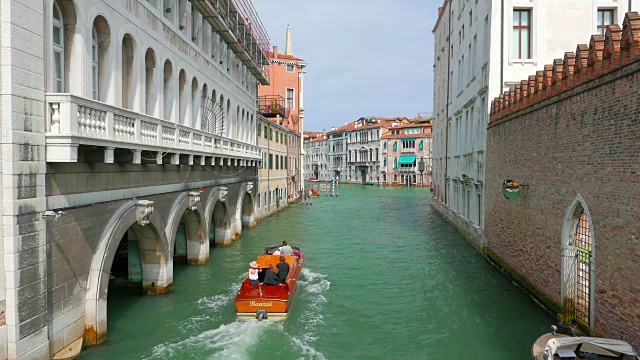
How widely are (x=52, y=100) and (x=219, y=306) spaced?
7455 mm

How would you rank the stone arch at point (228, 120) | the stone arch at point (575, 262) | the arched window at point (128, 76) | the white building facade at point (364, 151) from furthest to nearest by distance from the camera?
the white building facade at point (364, 151) < the stone arch at point (228, 120) < the arched window at point (128, 76) < the stone arch at point (575, 262)

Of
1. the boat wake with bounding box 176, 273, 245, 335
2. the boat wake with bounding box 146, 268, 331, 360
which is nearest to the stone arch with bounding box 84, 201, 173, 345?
the boat wake with bounding box 146, 268, 331, 360

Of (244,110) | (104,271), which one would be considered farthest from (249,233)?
(104,271)

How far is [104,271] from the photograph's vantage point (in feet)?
33.9

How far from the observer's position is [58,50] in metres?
9.22

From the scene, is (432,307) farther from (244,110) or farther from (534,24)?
(244,110)

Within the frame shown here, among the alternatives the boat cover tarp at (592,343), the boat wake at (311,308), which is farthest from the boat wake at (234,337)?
the boat cover tarp at (592,343)

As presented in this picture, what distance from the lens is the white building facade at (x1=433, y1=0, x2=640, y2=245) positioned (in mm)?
19469

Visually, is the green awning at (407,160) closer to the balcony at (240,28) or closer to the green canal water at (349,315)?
the balcony at (240,28)

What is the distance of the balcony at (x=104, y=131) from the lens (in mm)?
8312

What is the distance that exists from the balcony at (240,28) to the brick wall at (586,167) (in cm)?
1130

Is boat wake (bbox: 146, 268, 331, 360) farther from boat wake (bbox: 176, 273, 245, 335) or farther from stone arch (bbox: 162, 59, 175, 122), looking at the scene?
stone arch (bbox: 162, 59, 175, 122)

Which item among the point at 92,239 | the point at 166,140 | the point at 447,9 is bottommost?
the point at 92,239

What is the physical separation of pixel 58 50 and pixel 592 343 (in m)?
10.9
